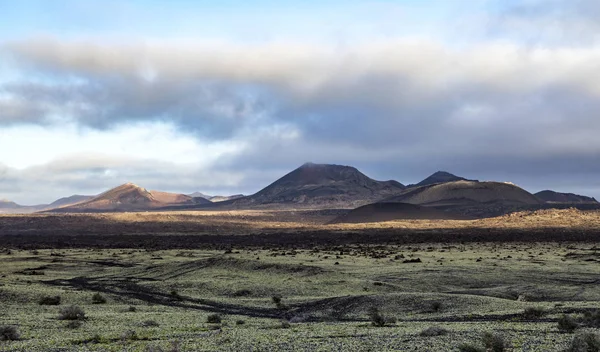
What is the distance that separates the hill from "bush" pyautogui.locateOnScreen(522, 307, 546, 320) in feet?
407

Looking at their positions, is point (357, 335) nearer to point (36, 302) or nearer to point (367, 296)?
point (367, 296)

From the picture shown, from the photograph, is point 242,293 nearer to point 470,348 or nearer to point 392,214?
point 470,348

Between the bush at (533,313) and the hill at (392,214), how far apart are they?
124181mm

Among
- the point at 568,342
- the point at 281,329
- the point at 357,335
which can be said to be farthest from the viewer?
the point at 281,329

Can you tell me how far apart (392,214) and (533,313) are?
133 metres

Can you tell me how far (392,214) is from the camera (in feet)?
493

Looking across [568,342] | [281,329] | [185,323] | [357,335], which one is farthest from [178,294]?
[568,342]

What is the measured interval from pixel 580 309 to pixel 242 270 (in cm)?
→ 2270

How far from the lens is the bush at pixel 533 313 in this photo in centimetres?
1828

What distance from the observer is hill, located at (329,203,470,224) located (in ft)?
479

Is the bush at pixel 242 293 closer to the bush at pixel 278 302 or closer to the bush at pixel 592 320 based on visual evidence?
the bush at pixel 278 302

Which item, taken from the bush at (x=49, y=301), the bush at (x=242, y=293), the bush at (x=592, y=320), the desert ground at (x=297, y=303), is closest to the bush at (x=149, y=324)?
the desert ground at (x=297, y=303)

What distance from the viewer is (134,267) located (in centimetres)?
4266

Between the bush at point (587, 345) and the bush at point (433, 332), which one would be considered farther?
the bush at point (433, 332)
